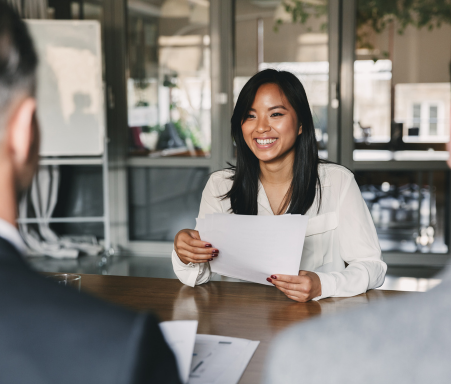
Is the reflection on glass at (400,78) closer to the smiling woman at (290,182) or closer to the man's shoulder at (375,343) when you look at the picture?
the smiling woman at (290,182)

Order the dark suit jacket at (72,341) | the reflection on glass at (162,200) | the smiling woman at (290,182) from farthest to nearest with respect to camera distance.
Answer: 1. the reflection on glass at (162,200)
2. the smiling woman at (290,182)
3. the dark suit jacket at (72,341)

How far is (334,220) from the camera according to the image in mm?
1710

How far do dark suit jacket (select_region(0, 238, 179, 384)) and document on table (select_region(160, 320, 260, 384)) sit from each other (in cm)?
33

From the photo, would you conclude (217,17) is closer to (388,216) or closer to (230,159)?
(230,159)

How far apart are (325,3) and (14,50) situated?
4.07 meters

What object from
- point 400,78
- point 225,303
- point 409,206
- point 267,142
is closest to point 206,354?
point 225,303

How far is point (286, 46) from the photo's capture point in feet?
14.1

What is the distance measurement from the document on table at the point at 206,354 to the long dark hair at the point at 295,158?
2.87 ft

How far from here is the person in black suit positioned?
16.1 inches

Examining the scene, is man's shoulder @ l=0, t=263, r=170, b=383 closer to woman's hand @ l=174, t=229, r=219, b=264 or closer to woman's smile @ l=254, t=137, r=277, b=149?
woman's hand @ l=174, t=229, r=219, b=264

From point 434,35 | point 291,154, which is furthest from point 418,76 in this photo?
point 291,154

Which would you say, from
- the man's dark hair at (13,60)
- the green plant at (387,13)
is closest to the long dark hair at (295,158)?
the man's dark hair at (13,60)

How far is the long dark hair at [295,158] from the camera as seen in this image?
5.99 ft

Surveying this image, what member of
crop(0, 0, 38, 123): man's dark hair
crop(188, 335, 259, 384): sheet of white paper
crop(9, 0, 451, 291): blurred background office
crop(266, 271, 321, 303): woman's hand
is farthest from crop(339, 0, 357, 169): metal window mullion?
crop(0, 0, 38, 123): man's dark hair
